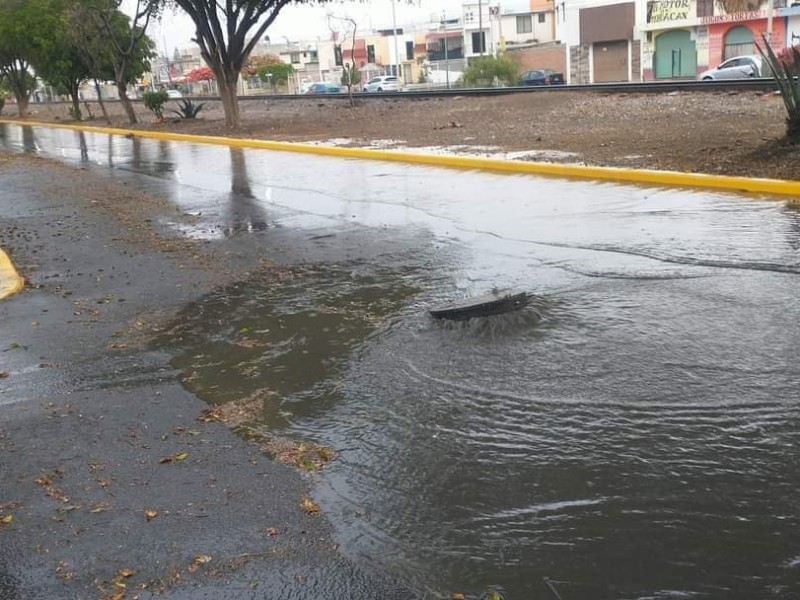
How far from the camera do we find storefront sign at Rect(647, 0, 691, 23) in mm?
53231

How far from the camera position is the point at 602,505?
3.74m

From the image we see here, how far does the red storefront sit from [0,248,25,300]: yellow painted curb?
156ft

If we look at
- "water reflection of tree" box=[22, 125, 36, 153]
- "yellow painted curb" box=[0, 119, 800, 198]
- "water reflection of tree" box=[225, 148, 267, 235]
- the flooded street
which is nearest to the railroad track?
"yellow painted curb" box=[0, 119, 800, 198]

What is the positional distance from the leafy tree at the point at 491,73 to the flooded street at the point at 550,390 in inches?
1676

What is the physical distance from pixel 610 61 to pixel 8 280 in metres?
55.2

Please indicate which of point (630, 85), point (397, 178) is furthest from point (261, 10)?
point (397, 178)

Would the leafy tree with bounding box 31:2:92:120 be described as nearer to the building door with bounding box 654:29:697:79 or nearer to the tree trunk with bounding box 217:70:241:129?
the tree trunk with bounding box 217:70:241:129

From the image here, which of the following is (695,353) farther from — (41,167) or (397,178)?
(41,167)

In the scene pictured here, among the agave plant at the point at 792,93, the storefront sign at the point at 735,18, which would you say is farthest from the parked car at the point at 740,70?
the agave plant at the point at 792,93

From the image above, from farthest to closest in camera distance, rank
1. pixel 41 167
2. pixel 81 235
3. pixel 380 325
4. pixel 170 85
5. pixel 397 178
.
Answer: pixel 170 85 < pixel 41 167 < pixel 397 178 < pixel 81 235 < pixel 380 325

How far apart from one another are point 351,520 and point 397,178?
11.3 metres

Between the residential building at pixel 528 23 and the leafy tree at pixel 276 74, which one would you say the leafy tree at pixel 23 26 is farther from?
the residential building at pixel 528 23

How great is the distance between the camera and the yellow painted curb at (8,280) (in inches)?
312

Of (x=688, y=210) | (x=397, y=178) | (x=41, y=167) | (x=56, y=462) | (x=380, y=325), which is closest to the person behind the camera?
(x=56, y=462)
